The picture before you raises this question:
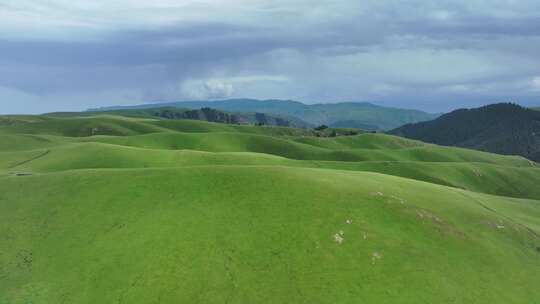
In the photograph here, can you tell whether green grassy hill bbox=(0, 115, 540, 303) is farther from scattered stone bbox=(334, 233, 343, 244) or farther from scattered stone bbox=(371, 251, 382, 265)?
scattered stone bbox=(371, 251, 382, 265)

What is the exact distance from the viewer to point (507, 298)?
171 ft

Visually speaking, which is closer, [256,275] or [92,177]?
[256,275]

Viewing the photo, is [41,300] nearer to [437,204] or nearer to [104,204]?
[104,204]

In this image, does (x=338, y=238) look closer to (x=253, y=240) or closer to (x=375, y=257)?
(x=375, y=257)

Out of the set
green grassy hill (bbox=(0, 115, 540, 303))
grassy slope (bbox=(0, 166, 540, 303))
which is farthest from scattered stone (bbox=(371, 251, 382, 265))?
green grassy hill (bbox=(0, 115, 540, 303))

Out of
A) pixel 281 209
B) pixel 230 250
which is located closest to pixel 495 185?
pixel 281 209

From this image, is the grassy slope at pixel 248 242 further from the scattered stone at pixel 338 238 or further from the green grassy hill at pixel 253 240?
the scattered stone at pixel 338 238

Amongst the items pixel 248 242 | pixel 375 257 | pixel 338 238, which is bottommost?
Result: pixel 375 257

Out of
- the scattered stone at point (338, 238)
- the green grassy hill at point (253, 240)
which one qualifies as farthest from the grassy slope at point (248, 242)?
the scattered stone at point (338, 238)

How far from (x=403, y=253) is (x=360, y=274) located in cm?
726

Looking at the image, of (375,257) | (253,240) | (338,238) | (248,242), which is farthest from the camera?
(338,238)

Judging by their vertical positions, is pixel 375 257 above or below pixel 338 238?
below

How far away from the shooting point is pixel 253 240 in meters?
54.3

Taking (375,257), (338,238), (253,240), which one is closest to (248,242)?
(253,240)
